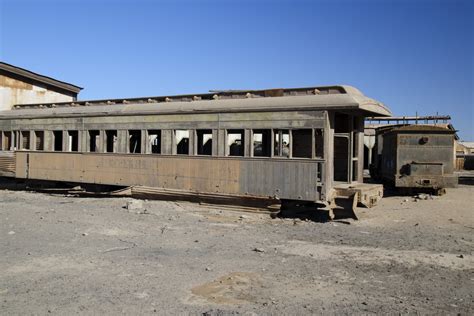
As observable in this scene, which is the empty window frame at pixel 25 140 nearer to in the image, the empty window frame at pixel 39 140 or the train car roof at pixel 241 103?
the empty window frame at pixel 39 140

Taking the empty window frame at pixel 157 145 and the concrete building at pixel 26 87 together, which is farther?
the concrete building at pixel 26 87

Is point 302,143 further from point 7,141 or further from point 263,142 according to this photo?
point 7,141

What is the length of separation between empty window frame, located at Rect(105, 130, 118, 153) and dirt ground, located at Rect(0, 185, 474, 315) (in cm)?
325

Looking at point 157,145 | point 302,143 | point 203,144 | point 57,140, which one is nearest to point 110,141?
point 157,145

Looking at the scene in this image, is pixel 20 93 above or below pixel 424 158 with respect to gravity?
above

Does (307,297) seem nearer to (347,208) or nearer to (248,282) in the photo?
(248,282)

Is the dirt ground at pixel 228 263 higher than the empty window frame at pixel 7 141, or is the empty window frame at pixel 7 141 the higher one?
the empty window frame at pixel 7 141

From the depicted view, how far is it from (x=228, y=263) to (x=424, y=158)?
10725 mm

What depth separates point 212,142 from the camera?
11891mm

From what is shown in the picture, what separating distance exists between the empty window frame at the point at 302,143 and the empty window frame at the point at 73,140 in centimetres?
793

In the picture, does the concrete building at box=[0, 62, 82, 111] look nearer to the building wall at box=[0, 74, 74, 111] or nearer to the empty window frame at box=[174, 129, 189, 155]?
the building wall at box=[0, 74, 74, 111]

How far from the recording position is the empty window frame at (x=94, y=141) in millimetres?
14945

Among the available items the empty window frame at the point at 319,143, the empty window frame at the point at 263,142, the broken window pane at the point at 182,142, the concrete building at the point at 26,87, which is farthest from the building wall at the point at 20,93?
the empty window frame at the point at 319,143

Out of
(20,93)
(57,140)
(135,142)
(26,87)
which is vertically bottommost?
(135,142)
